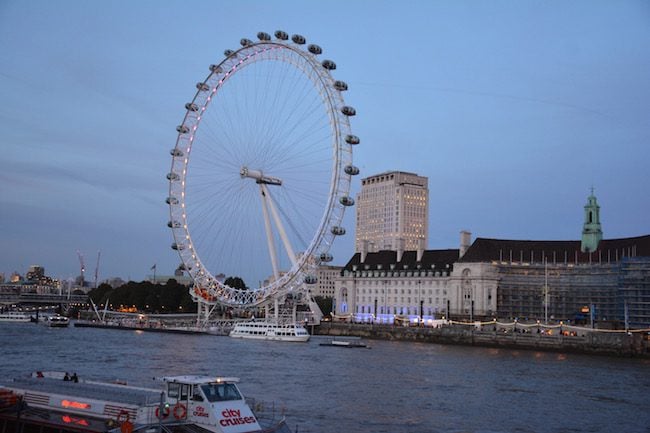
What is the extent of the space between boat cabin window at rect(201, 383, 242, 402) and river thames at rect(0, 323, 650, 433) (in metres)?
7.02

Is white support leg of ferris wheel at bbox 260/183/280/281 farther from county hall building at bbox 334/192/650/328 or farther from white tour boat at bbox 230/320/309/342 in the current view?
county hall building at bbox 334/192/650/328

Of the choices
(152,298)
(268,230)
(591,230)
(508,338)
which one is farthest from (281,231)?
(152,298)

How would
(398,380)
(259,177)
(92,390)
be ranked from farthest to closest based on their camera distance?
(259,177)
(398,380)
(92,390)

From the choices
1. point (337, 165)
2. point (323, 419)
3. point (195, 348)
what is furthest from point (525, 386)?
point (195, 348)

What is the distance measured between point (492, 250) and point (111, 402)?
345 feet

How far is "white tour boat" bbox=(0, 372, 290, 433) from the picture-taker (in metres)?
22.5

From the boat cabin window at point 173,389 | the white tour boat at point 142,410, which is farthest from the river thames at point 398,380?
the boat cabin window at point 173,389

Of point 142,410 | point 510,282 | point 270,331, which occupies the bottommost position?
point 142,410

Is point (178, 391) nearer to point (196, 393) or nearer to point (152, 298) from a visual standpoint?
point (196, 393)

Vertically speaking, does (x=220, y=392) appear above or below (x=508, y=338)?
below

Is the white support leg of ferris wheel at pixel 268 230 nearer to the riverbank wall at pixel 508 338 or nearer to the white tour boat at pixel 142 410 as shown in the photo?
the riverbank wall at pixel 508 338

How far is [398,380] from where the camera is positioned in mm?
51719

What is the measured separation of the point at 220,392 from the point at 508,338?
78.7m

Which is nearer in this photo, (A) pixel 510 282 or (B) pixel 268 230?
(B) pixel 268 230
